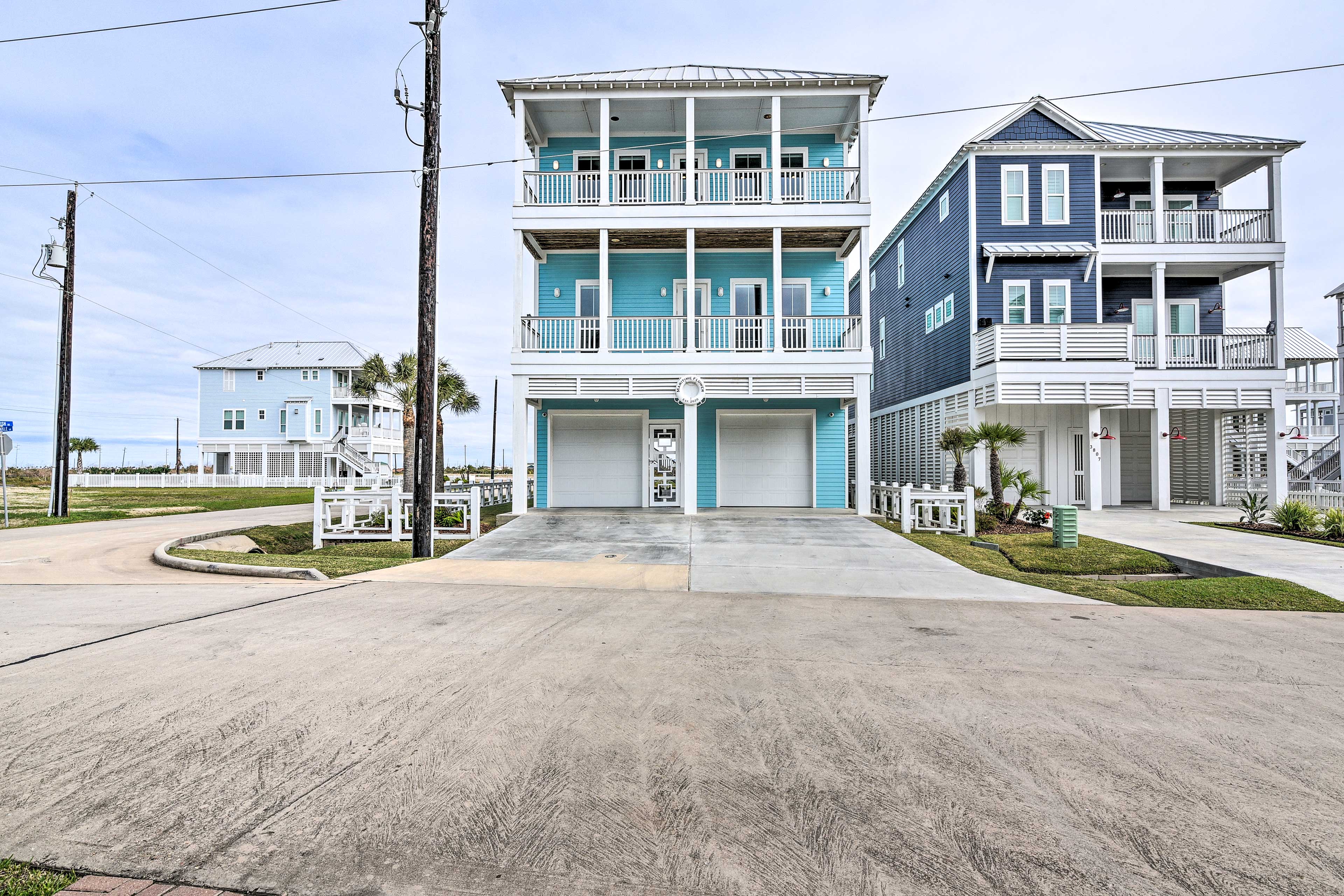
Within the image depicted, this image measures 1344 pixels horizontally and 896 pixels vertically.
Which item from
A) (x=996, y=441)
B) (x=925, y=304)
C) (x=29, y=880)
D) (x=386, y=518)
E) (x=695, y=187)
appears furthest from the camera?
(x=925, y=304)

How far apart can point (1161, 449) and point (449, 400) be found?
24.9 m

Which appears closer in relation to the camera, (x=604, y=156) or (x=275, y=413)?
(x=604, y=156)

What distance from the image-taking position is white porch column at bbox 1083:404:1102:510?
1811 cm

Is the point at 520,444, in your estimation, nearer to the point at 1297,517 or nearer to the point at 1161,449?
the point at 1297,517

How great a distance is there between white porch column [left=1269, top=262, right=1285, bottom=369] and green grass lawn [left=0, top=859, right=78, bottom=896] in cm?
2607

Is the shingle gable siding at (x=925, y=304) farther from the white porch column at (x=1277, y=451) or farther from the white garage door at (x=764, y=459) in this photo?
the white porch column at (x=1277, y=451)

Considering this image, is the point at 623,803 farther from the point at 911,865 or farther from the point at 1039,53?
the point at 1039,53

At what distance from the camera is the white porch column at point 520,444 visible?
15695mm

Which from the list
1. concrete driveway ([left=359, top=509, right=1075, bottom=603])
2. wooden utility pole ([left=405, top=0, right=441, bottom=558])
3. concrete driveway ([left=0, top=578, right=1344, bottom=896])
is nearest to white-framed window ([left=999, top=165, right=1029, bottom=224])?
concrete driveway ([left=359, top=509, right=1075, bottom=603])

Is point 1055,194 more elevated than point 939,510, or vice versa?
point 1055,194

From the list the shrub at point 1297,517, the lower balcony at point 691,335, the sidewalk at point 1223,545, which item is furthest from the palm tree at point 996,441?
the shrub at point 1297,517

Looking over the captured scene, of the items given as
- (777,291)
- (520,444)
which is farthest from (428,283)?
(777,291)

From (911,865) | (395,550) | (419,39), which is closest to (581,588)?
(395,550)

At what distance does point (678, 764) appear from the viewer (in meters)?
3.42
